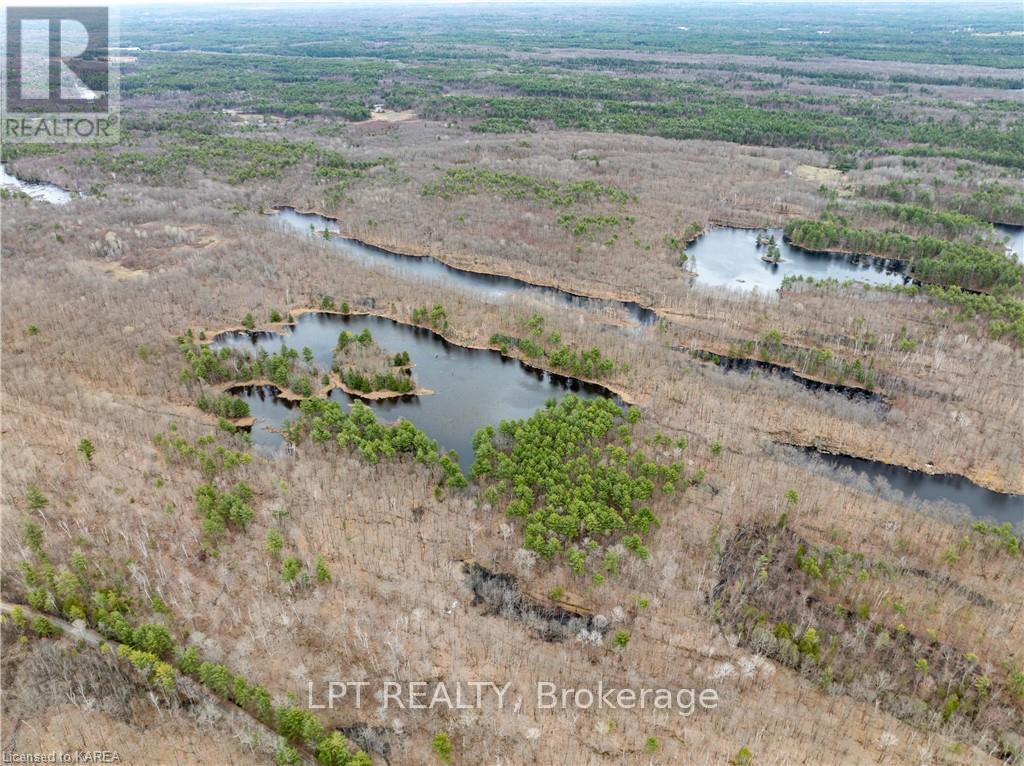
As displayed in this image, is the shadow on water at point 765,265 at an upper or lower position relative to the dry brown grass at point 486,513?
upper

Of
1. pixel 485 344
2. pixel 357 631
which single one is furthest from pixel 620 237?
pixel 357 631

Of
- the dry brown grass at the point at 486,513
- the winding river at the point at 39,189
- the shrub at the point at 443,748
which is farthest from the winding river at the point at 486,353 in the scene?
the shrub at the point at 443,748

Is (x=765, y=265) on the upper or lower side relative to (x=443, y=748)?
upper

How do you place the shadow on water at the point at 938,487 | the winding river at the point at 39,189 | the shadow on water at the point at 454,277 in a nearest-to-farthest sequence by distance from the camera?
1. the shadow on water at the point at 938,487
2. the shadow on water at the point at 454,277
3. the winding river at the point at 39,189

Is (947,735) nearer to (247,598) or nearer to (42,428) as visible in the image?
(247,598)

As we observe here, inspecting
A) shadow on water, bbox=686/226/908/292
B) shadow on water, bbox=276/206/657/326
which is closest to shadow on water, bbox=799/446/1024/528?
shadow on water, bbox=276/206/657/326

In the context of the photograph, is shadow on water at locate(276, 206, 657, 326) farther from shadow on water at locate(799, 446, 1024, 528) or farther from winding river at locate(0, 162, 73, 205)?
winding river at locate(0, 162, 73, 205)

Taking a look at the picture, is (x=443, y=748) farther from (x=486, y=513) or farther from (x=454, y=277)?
(x=454, y=277)

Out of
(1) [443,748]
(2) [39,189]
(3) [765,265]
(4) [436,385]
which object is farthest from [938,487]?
(2) [39,189]

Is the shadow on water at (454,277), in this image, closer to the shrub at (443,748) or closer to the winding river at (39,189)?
the winding river at (39,189)
